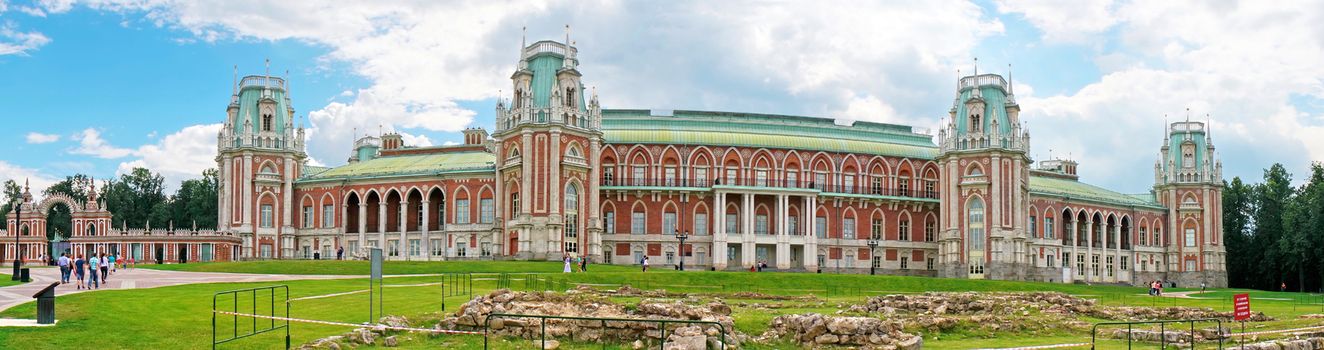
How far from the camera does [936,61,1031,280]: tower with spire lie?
102062 mm

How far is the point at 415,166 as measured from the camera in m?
106

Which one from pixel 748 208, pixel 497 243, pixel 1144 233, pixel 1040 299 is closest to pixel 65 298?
pixel 1040 299

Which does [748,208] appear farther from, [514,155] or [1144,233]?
[1144,233]

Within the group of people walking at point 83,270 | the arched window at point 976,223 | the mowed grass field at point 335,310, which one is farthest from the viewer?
the arched window at point 976,223

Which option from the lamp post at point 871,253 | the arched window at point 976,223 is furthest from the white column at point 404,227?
the arched window at point 976,223

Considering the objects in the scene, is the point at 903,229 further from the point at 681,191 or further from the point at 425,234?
the point at 425,234

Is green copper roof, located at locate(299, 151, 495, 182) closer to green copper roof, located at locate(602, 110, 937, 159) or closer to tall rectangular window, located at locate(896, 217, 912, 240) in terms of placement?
green copper roof, located at locate(602, 110, 937, 159)

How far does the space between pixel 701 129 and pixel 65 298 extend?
222 ft

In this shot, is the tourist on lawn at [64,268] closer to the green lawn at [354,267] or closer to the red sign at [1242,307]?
the green lawn at [354,267]

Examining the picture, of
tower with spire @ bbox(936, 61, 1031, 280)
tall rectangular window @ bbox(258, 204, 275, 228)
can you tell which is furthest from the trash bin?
tower with spire @ bbox(936, 61, 1031, 280)

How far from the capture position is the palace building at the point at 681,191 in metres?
96.4

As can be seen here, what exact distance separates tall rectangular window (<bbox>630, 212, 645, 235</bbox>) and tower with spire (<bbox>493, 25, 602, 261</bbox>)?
23.5ft

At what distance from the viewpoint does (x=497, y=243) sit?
95.1 metres

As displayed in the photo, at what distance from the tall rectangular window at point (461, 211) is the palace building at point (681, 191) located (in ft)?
1.15
